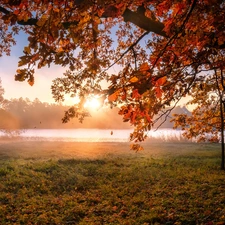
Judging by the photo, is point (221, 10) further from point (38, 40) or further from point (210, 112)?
point (210, 112)

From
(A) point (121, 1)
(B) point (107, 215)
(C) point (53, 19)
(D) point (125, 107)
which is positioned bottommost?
(B) point (107, 215)

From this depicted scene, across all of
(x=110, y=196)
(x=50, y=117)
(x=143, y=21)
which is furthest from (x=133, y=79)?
(x=50, y=117)

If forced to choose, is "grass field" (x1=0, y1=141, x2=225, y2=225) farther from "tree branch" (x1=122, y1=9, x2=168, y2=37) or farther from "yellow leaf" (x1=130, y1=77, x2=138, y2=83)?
"tree branch" (x1=122, y1=9, x2=168, y2=37)

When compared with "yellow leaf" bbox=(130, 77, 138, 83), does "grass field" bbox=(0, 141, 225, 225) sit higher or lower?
lower

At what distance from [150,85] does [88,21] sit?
1284mm

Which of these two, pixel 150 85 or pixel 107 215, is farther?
pixel 107 215

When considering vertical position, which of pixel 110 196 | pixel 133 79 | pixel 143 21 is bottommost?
pixel 110 196

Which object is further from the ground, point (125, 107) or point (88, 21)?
point (88, 21)

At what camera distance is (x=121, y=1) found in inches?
150

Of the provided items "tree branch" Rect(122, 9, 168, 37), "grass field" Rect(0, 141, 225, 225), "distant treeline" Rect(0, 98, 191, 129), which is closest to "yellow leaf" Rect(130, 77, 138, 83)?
"tree branch" Rect(122, 9, 168, 37)

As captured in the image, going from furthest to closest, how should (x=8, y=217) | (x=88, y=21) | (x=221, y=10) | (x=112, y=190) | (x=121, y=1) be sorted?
(x=112, y=190), (x=8, y=217), (x=221, y=10), (x=121, y=1), (x=88, y=21)

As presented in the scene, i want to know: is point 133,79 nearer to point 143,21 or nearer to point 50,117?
point 143,21

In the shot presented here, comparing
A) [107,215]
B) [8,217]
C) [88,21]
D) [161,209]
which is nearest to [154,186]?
[161,209]

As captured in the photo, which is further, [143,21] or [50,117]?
[50,117]
